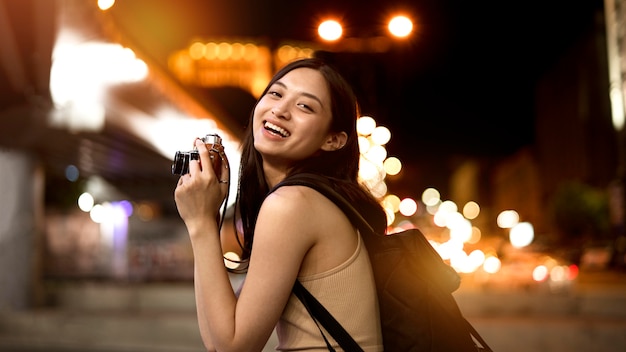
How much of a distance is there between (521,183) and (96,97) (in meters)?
110

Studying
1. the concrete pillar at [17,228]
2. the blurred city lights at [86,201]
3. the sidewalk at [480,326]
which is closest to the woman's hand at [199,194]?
the sidewalk at [480,326]

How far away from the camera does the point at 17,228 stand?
41.8 feet

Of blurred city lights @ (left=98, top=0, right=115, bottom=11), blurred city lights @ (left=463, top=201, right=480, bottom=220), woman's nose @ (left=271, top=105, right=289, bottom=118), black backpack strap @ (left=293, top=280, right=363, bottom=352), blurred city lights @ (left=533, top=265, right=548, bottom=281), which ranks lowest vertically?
black backpack strap @ (left=293, top=280, right=363, bottom=352)

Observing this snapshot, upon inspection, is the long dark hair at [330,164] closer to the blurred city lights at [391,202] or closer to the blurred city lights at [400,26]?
the blurred city lights at [391,202]

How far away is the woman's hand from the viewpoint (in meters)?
1.95

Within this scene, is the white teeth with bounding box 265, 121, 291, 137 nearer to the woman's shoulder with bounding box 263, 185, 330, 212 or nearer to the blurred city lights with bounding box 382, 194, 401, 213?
the woman's shoulder with bounding box 263, 185, 330, 212

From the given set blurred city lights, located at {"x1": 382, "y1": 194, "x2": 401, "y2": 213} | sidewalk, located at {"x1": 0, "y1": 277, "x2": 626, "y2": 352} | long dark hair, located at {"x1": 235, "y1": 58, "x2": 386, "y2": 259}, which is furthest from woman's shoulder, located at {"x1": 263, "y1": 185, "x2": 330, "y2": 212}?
sidewalk, located at {"x1": 0, "y1": 277, "x2": 626, "y2": 352}

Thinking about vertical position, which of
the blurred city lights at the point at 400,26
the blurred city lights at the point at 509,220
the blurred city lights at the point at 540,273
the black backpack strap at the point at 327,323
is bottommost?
the black backpack strap at the point at 327,323

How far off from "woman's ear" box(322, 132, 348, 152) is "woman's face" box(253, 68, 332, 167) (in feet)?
0.10

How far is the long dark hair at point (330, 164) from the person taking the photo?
2102mm

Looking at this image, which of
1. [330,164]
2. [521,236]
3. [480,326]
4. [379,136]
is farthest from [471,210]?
[330,164]

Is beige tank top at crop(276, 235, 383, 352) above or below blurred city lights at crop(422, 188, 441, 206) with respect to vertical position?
below

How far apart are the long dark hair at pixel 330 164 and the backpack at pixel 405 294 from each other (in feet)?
0.40

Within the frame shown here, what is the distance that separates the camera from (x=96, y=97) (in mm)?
11250
